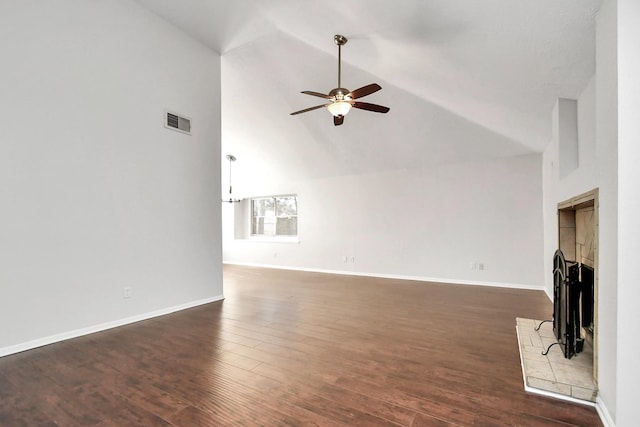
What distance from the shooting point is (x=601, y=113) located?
1.77m

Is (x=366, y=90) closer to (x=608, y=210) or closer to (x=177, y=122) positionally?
(x=608, y=210)

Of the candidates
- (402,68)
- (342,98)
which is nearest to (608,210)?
(342,98)

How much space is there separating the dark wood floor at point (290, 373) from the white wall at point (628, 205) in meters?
0.41

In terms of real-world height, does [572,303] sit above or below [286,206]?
below

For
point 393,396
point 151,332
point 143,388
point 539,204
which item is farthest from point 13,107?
point 539,204

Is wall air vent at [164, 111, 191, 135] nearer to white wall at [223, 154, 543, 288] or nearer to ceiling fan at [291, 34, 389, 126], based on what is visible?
ceiling fan at [291, 34, 389, 126]

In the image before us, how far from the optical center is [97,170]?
3.13 m

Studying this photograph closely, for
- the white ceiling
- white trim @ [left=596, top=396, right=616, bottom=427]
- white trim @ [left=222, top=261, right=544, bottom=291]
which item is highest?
the white ceiling

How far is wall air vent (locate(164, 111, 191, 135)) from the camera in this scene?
12.4ft

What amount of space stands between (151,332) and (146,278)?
0.74 metres

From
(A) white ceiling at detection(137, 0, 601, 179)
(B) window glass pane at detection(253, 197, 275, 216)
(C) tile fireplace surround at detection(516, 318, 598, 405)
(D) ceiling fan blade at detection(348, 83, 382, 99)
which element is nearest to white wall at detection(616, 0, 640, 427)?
(C) tile fireplace surround at detection(516, 318, 598, 405)

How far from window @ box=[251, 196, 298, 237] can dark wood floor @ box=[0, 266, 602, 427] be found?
423cm

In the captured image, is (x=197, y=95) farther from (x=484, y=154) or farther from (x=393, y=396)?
(x=484, y=154)

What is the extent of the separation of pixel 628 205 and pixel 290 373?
7.30 feet
